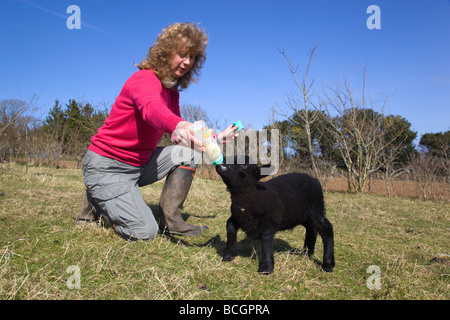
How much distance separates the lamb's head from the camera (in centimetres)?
309

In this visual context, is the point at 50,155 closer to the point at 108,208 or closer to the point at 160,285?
the point at 108,208

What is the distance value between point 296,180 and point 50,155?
611 inches

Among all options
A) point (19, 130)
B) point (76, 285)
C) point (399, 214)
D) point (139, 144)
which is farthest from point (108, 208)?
point (19, 130)

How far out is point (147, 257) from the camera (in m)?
3.15

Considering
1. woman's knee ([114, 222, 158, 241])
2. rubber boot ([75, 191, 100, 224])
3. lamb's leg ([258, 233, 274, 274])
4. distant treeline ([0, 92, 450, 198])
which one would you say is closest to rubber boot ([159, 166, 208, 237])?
woman's knee ([114, 222, 158, 241])

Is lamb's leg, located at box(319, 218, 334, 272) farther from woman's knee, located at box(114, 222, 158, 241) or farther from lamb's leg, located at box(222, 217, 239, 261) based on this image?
woman's knee, located at box(114, 222, 158, 241)

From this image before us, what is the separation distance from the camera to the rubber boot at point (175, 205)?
427 centimetres

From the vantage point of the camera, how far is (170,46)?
3678 mm

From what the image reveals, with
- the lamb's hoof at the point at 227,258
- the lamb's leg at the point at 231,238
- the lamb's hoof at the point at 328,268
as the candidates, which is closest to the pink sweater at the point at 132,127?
the lamb's leg at the point at 231,238

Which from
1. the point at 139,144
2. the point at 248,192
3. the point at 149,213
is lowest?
the point at 149,213

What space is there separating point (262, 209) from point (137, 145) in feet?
6.13

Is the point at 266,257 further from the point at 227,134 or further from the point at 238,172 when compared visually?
the point at 227,134

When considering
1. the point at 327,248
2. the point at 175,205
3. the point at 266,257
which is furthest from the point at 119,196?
the point at 327,248
